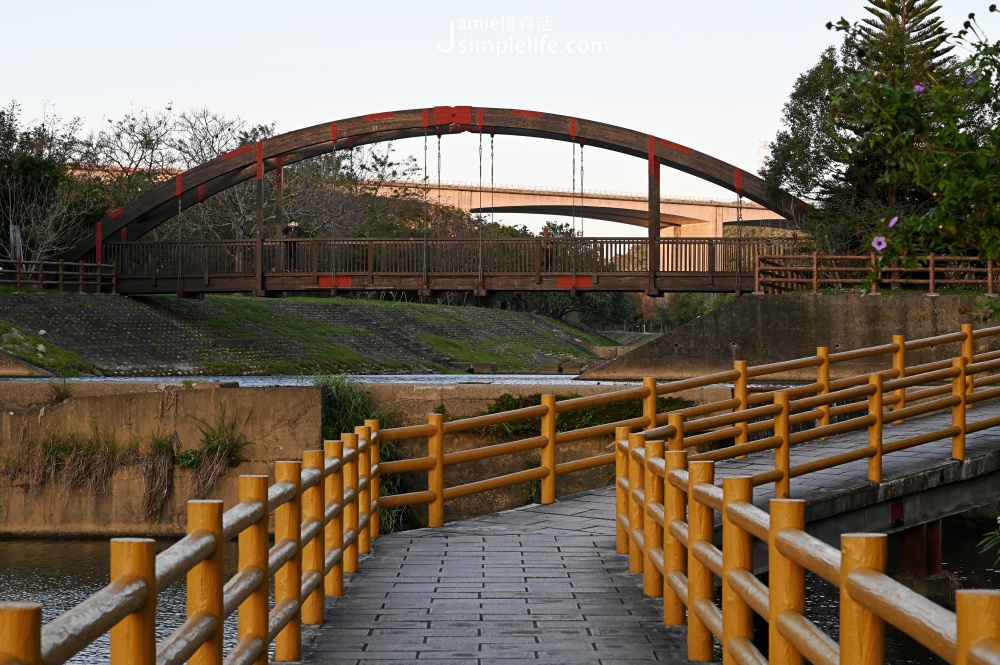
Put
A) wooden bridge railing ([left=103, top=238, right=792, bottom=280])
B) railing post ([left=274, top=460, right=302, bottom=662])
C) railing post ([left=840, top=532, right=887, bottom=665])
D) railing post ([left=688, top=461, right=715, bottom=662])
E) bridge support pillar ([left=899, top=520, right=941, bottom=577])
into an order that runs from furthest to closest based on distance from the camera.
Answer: wooden bridge railing ([left=103, top=238, right=792, bottom=280]), bridge support pillar ([left=899, top=520, right=941, bottom=577]), railing post ([left=274, top=460, right=302, bottom=662]), railing post ([left=688, top=461, right=715, bottom=662]), railing post ([left=840, top=532, right=887, bottom=665])

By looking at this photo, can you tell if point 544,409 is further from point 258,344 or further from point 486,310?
point 486,310

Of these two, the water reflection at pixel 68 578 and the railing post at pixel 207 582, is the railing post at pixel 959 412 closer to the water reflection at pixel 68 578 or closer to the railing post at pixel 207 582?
the water reflection at pixel 68 578

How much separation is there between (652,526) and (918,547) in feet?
22.0

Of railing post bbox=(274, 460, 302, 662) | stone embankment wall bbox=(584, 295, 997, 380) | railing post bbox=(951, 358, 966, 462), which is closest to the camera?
railing post bbox=(274, 460, 302, 662)

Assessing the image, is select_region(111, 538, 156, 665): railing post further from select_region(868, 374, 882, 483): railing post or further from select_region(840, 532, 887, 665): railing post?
select_region(868, 374, 882, 483): railing post

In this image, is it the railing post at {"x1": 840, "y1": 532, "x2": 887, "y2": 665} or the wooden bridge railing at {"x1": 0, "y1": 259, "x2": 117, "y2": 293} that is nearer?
the railing post at {"x1": 840, "y1": 532, "x2": 887, "y2": 665}

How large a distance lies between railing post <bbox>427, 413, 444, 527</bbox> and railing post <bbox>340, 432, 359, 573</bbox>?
1868 millimetres

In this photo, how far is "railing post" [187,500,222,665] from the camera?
4.54 m

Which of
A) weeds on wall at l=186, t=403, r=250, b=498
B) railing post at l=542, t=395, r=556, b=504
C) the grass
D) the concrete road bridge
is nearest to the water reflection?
weeds on wall at l=186, t=403, r=250, b=498

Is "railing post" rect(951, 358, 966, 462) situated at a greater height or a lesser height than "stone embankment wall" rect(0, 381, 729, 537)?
greater

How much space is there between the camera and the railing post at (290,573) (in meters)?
6.56

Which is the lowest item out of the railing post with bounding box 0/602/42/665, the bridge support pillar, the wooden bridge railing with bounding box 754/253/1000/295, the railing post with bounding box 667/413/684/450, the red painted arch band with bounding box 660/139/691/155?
the bridge support pillar

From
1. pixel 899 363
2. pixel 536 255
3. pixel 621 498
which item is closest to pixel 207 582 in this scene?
pixel 621 498

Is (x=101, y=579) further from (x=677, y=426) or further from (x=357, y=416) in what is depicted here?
(x=677, y=426)
